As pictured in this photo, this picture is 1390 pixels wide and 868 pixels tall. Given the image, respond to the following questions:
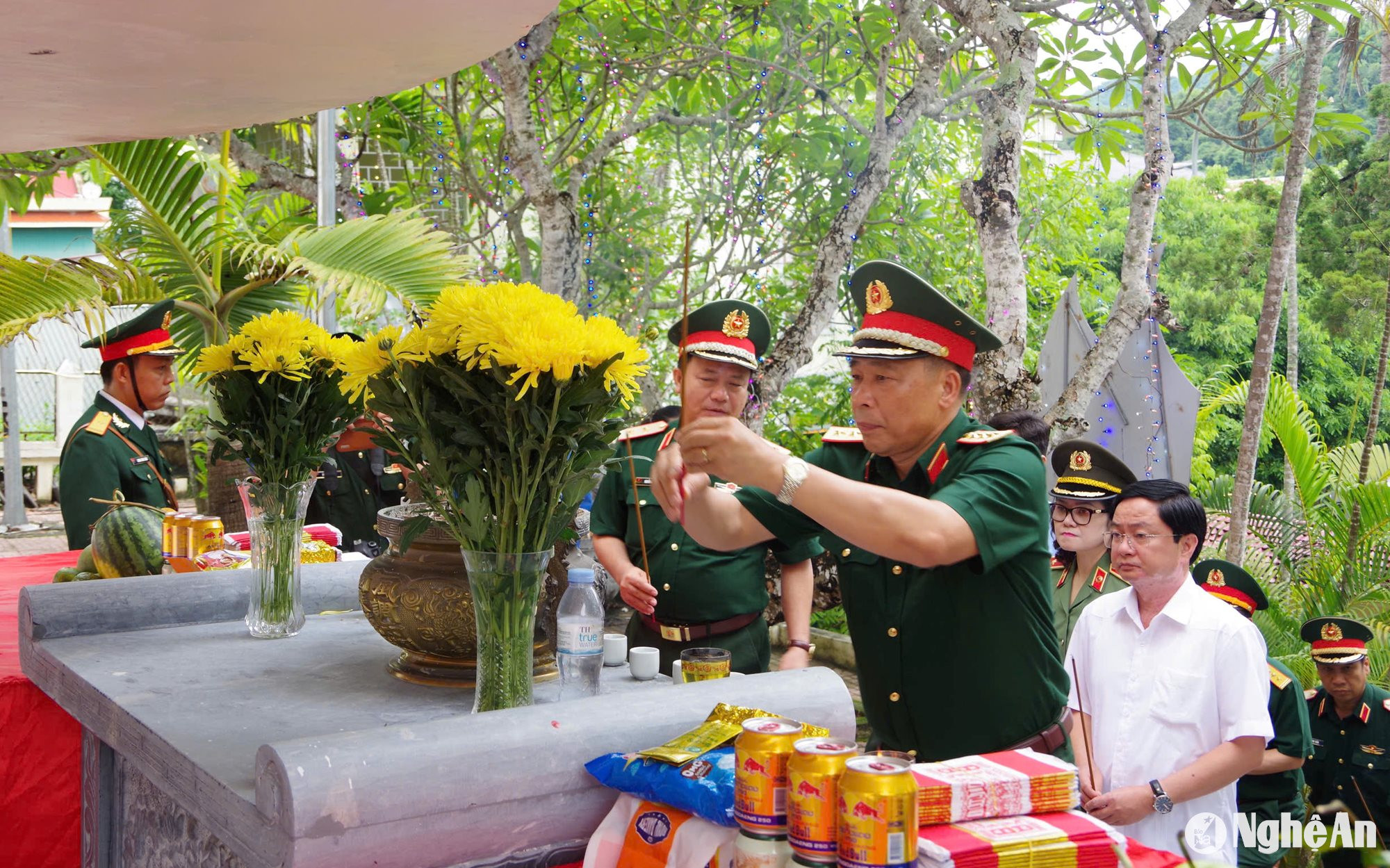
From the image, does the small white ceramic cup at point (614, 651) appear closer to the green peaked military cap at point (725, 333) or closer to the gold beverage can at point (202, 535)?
the gold beverage can at point (202, 535)

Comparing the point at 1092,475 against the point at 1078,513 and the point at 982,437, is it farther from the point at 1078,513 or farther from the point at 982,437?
the point at 982,437

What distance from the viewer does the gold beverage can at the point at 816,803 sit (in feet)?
4.18

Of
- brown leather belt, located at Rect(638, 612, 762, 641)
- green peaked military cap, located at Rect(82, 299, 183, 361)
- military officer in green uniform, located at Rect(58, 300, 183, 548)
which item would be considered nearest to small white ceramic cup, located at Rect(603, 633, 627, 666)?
brown leather belt, located at Rect(638, 612, 762, 641)

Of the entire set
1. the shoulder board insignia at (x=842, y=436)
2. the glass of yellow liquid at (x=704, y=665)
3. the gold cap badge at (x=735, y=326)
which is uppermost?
the gold cap badge at (x=735, y=326)

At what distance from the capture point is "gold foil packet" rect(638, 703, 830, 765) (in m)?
1.51

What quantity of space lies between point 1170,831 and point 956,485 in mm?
1251

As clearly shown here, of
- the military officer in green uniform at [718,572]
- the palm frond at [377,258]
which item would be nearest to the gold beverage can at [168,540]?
the military officer in green uniform at [718,572]

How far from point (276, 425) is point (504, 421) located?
88 centimetres

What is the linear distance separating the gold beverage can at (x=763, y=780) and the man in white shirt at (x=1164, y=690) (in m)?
1.64

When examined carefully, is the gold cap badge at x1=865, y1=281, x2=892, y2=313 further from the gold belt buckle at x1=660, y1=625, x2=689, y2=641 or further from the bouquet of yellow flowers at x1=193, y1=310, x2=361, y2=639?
the gold belt buckle at x1=660, y1=625, x2=689, y2=641

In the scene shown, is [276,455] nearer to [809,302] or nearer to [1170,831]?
[1170,831]

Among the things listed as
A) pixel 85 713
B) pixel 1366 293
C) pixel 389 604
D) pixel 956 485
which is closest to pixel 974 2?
pixel 956 485

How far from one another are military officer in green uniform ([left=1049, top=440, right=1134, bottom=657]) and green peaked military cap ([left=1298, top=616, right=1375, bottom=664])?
130 cm

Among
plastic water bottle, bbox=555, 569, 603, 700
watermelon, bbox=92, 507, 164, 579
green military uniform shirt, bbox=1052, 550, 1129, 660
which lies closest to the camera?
plastic water bottle, bbox=555, 569, 603, 700
